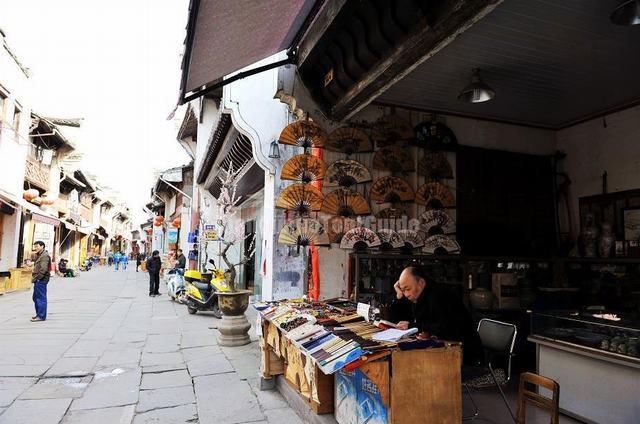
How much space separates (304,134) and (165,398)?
12.3 ft

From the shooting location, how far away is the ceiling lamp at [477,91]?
5020 mm

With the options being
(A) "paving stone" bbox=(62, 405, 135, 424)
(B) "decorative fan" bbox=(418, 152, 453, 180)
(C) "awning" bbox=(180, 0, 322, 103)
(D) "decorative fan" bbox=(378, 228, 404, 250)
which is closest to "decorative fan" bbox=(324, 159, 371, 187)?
(D) "decorative fan" bbox=(378, 228, 404, 250)

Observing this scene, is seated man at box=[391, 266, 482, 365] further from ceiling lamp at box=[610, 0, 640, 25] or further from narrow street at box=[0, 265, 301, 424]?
ceiling lamp at box=[610, 0, 640, 25]

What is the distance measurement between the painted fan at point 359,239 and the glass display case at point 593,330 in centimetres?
233

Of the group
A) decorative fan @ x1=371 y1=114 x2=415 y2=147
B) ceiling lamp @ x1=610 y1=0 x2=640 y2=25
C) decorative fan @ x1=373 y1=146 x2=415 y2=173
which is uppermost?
ceiling lamp @ x1=610 y1=0 x2=640 y2=25

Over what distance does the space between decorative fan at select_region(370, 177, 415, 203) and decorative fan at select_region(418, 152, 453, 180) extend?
0.41 m

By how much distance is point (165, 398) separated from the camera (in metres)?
4.88

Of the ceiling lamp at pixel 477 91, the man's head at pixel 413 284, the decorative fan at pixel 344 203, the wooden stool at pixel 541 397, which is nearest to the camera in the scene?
the wooden stool at pixel 541 397

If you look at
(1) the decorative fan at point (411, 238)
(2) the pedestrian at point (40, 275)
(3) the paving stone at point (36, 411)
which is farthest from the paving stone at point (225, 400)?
(2) the pedestrian at point (40, 275)

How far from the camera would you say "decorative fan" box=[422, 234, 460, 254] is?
21.0 feet

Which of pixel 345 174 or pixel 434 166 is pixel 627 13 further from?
pixel 345 174

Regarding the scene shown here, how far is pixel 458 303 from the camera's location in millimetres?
3867

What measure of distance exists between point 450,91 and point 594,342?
11.6 ft

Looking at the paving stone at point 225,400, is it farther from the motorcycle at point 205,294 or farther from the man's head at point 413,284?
the motorcycle at point 205,294
